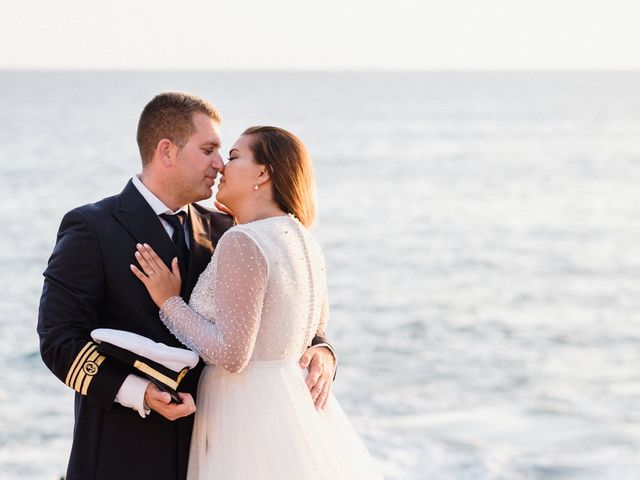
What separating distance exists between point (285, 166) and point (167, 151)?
433 mm

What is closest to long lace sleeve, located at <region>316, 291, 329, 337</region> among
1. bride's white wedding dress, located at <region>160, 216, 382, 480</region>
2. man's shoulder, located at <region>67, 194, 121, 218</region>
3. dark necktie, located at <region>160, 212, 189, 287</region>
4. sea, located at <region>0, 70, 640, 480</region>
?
bride's white wedding dress, located at <region>160, 216, 382, 480</region>

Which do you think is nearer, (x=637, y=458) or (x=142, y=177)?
(x=142, y=177)

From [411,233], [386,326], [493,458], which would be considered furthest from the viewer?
[411,233]

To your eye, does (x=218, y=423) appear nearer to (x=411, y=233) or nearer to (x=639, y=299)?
(x=639, y=299)

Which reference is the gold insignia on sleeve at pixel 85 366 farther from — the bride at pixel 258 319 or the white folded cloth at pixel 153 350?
the bride at pixel 258 319

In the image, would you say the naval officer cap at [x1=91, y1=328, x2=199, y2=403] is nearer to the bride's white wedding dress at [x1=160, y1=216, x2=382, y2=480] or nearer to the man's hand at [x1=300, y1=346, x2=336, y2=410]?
the bride's white wedding dress at [x1=160, y1=216, x2=382, y2=480]

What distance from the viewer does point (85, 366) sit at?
3.59m

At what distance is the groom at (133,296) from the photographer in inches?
142

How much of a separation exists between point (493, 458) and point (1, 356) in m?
8.61

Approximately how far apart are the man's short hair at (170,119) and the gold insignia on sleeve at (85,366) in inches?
29.0

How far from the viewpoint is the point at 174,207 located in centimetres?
391

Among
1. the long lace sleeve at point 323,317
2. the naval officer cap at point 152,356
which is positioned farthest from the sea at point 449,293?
the naval officer cap at point 152,356

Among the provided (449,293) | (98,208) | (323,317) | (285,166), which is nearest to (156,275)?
(98,208)

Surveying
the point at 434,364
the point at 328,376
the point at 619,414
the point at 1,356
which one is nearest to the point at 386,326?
the point at 434,364
